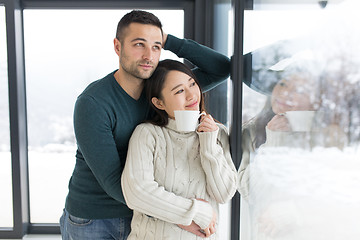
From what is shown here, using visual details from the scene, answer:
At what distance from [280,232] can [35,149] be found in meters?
2.16

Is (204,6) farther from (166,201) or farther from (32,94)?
(166,201)

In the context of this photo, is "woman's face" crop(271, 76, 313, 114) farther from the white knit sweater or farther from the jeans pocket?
the jeans pocket

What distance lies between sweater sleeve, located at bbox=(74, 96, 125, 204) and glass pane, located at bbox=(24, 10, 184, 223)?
138cm

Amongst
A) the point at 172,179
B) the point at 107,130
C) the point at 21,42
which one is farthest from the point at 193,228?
the point at 21,42

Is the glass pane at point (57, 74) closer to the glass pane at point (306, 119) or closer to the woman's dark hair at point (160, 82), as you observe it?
the woman's dark hair at point (160, 82)

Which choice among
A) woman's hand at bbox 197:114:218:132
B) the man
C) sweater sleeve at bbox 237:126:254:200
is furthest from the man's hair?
sweater sleeve at bbox 237:126:254:200

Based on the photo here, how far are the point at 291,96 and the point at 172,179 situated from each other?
48 centimetres

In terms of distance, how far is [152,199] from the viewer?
981 millimetres

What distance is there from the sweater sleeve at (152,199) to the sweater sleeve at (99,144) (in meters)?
0.06

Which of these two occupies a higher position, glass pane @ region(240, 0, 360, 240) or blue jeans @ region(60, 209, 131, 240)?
glass pane @ region(240, 0, 360, 240)

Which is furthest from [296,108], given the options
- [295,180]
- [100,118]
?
[100,118]

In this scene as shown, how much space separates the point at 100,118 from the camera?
111cm

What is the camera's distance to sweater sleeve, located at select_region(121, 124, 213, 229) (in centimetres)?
98

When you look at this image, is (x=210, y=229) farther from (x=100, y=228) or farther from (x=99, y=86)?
(x=99, y=86)
